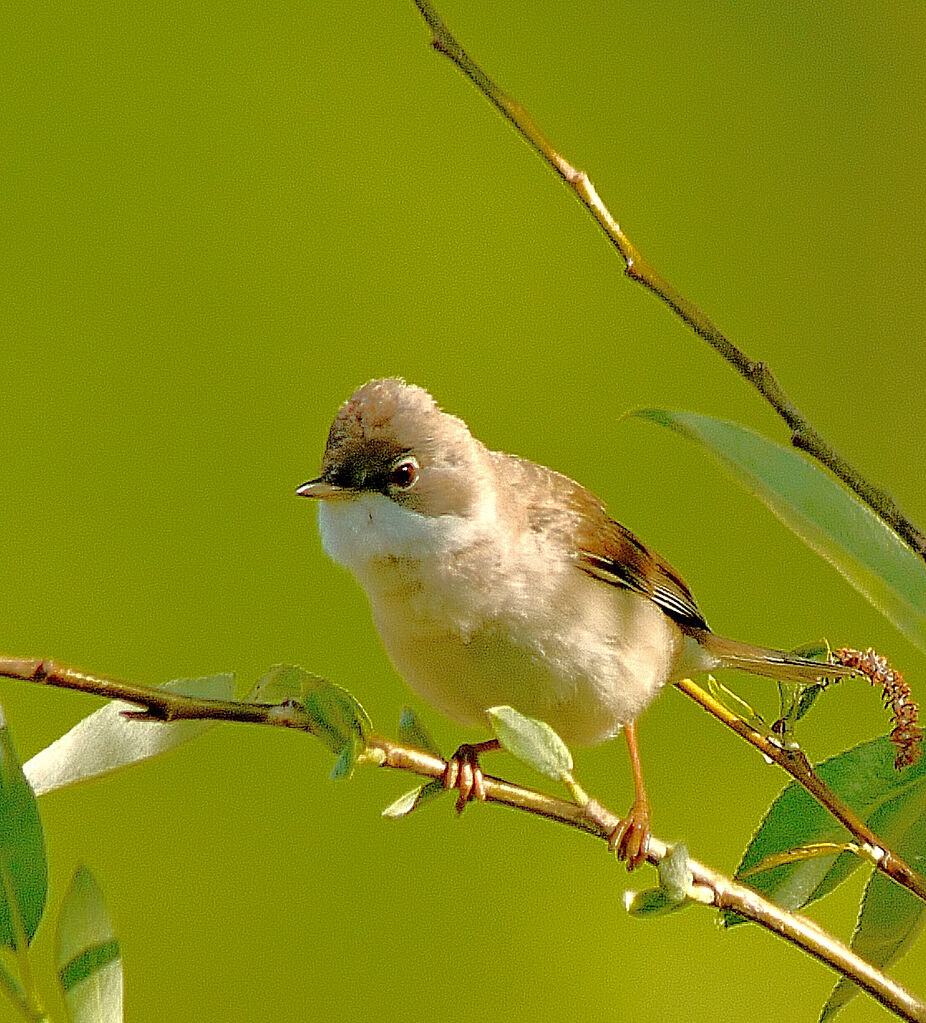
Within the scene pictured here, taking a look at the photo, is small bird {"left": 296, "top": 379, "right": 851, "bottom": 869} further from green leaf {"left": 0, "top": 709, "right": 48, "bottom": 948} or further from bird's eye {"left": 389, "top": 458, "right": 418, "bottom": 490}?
green leaf {"left": 0, "top": 709, "right": 48, "bottom": 948}

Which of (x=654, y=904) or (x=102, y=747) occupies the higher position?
(x=102, y=747)

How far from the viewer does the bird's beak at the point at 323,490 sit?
77 centimetres

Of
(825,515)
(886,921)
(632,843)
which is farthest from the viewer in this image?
(632,843)

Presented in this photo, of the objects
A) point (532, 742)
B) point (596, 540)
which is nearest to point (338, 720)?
point (532, 742)

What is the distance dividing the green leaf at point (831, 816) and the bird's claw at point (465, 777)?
0.12 metres

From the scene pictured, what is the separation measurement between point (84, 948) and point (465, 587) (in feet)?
1.24

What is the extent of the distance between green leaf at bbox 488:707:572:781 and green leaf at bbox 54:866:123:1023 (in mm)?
152

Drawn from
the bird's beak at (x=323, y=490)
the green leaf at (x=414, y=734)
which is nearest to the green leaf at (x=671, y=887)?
the green leaf at (x=414, y=734)

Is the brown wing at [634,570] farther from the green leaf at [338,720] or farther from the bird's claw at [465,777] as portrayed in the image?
the green leaf at [338,720]

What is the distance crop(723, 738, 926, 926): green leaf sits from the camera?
0.55m

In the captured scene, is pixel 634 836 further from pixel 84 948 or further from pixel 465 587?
pixel 84 948

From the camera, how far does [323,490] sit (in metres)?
0.78

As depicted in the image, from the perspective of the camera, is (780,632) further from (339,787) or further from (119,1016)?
(119,1016)

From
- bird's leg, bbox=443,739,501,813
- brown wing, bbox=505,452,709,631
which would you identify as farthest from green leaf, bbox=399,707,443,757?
brown wing, bbox=505,452,709,631
